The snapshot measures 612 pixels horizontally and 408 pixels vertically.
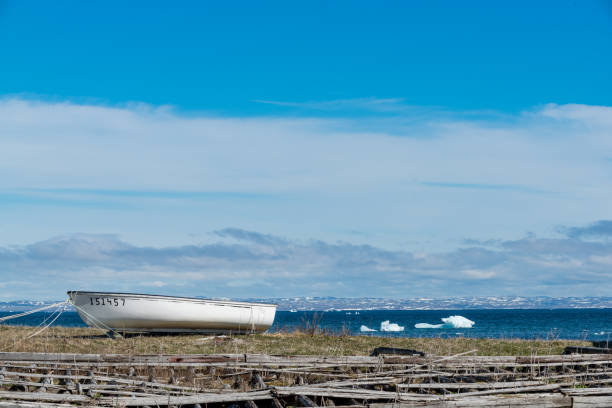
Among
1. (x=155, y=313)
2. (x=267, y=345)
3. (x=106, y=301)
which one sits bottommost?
(x=267, y=345)

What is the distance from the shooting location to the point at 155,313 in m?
22.2

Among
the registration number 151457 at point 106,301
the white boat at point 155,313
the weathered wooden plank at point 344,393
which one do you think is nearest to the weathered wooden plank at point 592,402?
the weathered wooden plank at point 344,393

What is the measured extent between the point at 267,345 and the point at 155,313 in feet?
14.7

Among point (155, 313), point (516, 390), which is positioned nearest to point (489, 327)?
point (155, 313)

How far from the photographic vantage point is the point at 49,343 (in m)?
18.5

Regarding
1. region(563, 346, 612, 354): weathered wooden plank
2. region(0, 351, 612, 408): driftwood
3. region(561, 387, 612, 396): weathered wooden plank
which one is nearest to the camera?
region(0, 351, 612, 408): driftwood

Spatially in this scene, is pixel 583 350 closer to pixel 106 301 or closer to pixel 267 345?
pixel 267 345

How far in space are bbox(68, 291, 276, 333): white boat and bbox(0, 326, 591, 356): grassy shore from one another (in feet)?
1.71

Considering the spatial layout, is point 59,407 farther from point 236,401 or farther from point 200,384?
point 200,384

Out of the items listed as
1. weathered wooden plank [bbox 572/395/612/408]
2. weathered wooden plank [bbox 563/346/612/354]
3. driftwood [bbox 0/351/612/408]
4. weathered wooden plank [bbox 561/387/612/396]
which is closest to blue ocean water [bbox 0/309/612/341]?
weathered wooden plank [bbox 563/346/612/354]

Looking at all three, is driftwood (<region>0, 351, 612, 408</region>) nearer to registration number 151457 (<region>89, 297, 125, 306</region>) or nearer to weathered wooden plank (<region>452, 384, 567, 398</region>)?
weathered wooden plank (<region>452, 384, 567, 398</region>)

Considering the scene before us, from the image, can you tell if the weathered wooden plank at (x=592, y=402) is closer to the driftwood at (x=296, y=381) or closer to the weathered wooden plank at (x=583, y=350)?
the driftwood at (x=296, y=381)

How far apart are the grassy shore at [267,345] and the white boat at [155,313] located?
520 mm

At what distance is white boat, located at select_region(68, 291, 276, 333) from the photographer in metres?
22.1
